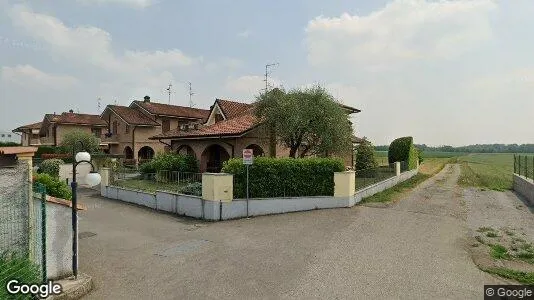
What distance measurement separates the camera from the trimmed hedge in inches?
1087

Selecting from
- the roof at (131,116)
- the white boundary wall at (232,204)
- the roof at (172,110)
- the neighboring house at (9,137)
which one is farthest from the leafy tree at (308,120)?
the neighboring house at (9,137)

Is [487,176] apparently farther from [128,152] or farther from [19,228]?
[19,228]

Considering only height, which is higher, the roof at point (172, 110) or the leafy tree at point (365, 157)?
the roof at point (172, 110)

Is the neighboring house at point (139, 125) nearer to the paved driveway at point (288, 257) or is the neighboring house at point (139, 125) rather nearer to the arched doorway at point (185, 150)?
the arched doorway at point (185, 150)

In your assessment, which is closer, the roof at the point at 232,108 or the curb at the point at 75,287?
the curb at the point at 75,287

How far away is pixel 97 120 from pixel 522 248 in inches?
1769

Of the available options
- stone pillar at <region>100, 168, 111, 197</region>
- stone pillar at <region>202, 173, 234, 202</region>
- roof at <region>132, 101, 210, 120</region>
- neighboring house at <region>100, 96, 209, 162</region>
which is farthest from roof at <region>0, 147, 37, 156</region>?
Answer: roof at <region>132, 101, 210, 120</region>

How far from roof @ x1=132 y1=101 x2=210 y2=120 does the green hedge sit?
24753 millimetres

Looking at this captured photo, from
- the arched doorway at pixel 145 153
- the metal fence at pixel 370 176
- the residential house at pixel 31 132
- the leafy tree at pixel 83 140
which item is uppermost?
the residential house at pixel 31 132

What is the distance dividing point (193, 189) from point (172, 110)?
2602 centimetres

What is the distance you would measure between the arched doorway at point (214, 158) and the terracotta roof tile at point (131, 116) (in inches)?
557

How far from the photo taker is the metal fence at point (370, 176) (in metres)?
17.0

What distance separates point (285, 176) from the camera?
46.6ft

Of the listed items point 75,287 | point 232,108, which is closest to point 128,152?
point 232,108
